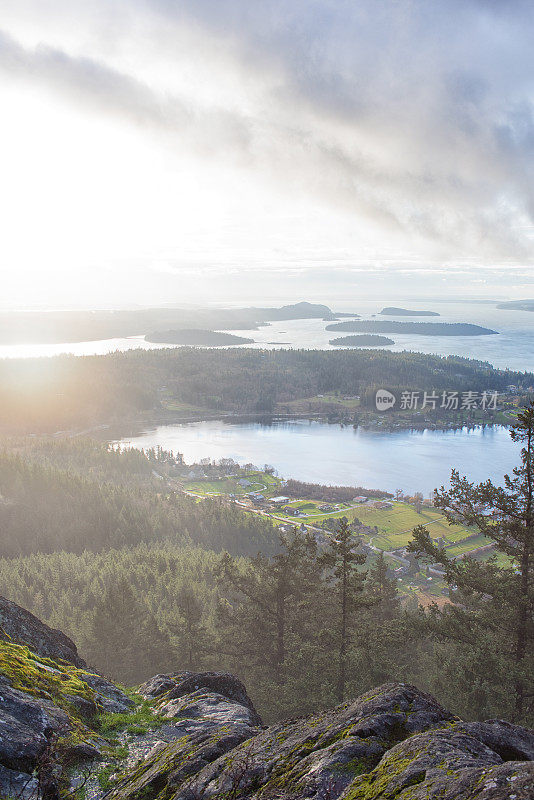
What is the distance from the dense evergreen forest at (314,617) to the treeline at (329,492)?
111 feet

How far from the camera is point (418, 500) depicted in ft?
234

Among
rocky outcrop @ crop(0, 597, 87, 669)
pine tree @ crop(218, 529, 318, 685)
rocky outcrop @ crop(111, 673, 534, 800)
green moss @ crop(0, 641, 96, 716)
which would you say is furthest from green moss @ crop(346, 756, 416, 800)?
pine tree @ crop(218, 529, 318, 685)

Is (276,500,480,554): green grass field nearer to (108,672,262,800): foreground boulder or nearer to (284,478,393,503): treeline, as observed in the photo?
(284,478,393,503): treeline

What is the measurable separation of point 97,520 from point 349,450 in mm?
66866

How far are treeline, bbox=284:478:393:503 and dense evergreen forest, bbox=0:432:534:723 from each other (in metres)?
33.7

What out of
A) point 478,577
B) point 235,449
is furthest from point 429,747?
point 235,449

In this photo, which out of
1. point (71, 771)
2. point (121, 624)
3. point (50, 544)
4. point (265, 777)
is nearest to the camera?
point (265, 777)

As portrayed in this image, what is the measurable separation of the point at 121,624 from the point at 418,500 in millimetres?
56393

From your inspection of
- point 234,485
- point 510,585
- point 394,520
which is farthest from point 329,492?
point 510,585

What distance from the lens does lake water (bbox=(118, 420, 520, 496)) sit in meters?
89.9

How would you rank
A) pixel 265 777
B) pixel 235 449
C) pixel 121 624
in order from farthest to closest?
1. pixel 235 449
2. pixel 121 624
3. pixel 265 777

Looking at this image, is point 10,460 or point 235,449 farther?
point 235,449

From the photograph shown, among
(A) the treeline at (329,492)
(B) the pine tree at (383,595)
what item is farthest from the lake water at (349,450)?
(B) the pine tree at (383,595)

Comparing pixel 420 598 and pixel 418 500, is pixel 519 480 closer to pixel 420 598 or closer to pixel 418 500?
pixel 420 598
